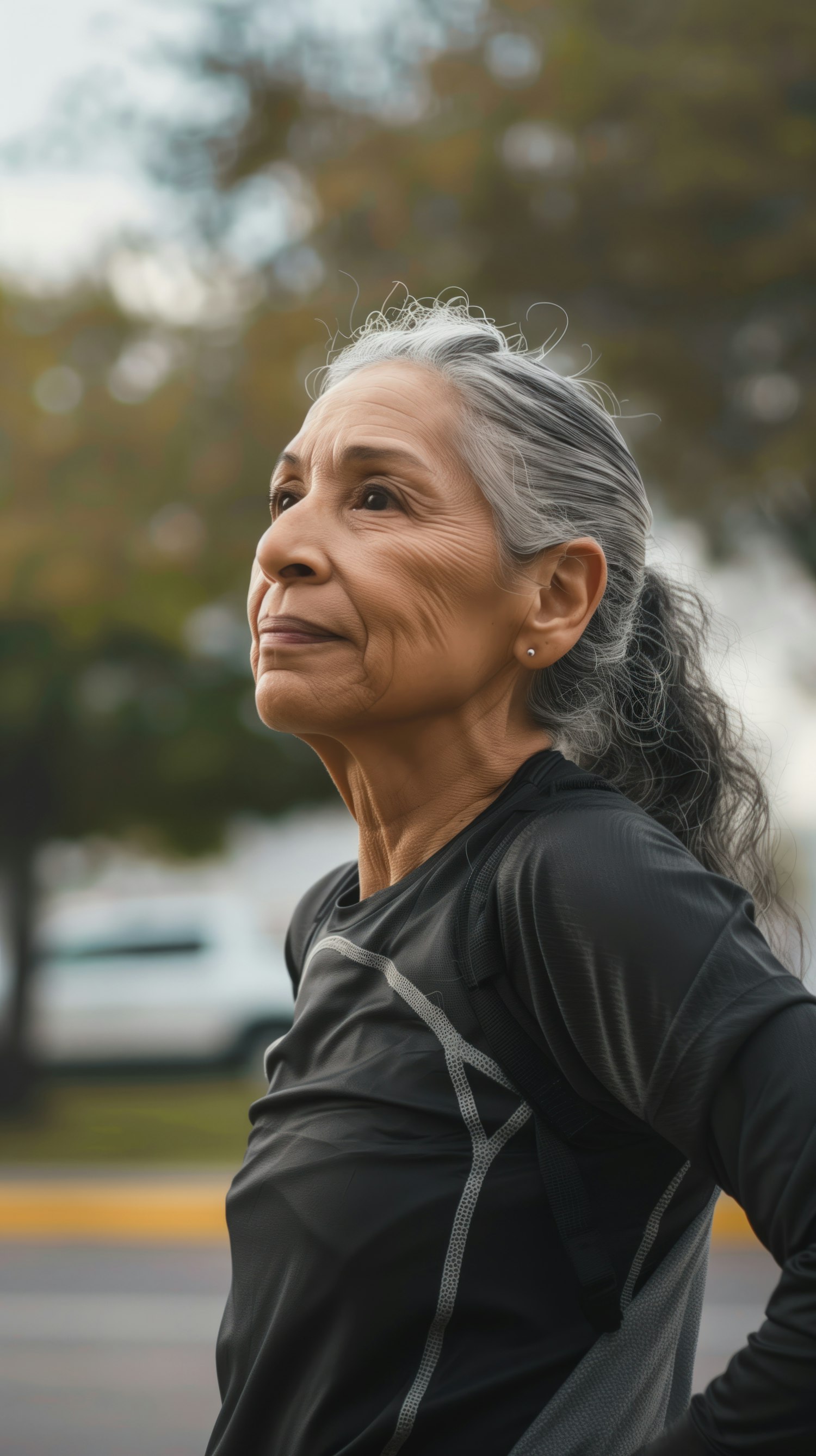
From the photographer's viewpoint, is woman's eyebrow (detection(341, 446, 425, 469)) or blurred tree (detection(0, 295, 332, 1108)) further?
Answer: blurred tree (detection(0, 295, 332, 1108))

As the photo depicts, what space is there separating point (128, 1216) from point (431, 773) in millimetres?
7971

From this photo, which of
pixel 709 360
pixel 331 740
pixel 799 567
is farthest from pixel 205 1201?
pixel 331 740

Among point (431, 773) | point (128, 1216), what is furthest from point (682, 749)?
point (128, 1216)

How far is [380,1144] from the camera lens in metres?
1.22

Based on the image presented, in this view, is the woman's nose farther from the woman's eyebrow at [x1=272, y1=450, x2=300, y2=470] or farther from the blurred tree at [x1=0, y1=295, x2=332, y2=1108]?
the blurred tree at [x1=0, y1=295, x2=332, y2=1108]

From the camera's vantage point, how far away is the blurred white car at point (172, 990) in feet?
47.6

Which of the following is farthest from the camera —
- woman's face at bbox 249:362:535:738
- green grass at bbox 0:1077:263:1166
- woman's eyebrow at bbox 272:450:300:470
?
green grass at bbox 0:1077:263:1166

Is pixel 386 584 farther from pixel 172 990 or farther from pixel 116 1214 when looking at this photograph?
pixel 172 990

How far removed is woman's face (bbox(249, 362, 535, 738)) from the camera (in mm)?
1388

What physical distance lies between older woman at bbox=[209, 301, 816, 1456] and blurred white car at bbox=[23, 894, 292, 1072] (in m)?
13.2

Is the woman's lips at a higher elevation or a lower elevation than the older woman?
higher

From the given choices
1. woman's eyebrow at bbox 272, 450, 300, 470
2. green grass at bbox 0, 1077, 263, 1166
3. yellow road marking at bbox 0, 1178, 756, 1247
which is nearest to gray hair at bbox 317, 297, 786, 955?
woman's eyebrow at bbox 272, 450, 300, 470

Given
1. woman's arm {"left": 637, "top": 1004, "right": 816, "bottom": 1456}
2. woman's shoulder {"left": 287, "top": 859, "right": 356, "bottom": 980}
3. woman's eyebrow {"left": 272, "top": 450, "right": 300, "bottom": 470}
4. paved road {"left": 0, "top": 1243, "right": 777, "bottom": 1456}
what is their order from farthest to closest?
1. paved road {"left": 0, "top": 1243, "right": 777, "bottom": 1456}
2. woman's shoulder {"left": 287, "top": 859, "right": 356, "bottom": 980}
3. woman's eyebrow {"left": 272, "top": 450, "right": 300, "bottom": 470}
4. woman's arm {"left": 637, "top": 1004, "right": 816, "bottom": 1456}

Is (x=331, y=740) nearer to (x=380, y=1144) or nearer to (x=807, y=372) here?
(x=380, y=1144)
